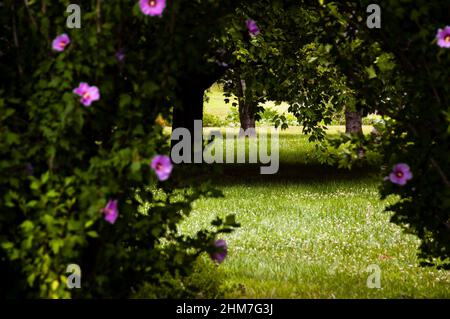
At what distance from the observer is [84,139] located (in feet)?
13.8

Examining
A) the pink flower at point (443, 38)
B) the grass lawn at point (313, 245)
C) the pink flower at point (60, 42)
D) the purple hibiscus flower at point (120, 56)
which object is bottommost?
the grass lawn at point (313, 245)

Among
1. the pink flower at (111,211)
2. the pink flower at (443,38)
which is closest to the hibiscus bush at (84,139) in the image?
the pink flower at (111,211)

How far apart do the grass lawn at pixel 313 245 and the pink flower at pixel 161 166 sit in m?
0.54

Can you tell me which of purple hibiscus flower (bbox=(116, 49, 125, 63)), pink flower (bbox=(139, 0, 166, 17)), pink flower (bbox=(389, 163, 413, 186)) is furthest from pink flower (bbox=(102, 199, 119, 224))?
pink flower (bbox=(389, 163, 413, 186))

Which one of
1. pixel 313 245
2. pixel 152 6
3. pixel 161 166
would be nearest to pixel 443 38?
pixel 152 6

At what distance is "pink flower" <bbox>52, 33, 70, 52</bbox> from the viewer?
3.97 m

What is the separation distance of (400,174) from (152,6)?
180 cm

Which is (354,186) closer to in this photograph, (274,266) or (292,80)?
(292,80)

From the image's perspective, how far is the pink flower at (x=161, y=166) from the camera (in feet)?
12.5

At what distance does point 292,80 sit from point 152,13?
30.3ft

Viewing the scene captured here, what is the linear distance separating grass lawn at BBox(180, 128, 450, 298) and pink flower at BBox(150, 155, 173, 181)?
54 centimetres

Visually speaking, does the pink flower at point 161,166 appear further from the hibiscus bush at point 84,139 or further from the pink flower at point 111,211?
the pink flower at point 111,211

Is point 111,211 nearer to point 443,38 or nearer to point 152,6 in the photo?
point 152,6
